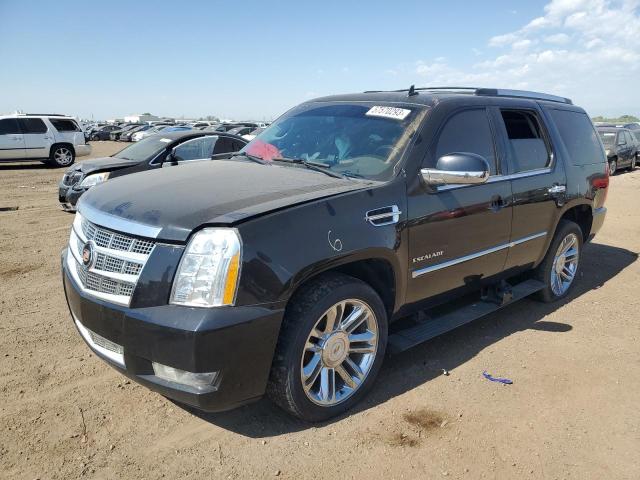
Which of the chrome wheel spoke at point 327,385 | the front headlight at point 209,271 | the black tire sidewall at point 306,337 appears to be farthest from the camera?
the chrome wheel spoke at point 327,385

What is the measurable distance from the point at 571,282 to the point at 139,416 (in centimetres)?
447

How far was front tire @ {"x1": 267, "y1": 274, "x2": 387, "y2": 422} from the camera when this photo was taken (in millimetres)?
2746

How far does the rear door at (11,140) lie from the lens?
17.2 metres

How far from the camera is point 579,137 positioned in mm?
5211

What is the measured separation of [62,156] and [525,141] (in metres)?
18.1

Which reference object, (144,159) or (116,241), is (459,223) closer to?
(116,241)

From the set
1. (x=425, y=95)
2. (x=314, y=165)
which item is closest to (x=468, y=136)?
(x=425, y=95)

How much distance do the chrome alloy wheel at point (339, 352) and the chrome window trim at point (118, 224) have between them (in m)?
1.02

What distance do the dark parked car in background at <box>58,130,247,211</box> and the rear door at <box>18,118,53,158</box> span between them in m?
9.97

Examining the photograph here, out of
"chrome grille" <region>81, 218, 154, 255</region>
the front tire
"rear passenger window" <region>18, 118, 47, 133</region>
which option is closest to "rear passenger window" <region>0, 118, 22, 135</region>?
"rear passenger window" <region>18, 118, 47, 133</region>

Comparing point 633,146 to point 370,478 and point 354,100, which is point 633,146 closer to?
point 354,100

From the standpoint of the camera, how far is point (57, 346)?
3.88m

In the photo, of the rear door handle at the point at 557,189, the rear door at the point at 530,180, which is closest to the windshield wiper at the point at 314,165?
the rear door at the point at 530,180

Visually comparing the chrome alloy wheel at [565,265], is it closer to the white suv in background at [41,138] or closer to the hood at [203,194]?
the hood at [203,194]
